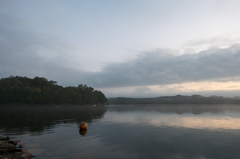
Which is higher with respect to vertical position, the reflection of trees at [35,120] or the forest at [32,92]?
the forest at [32,92]

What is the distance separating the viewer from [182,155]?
557 inches

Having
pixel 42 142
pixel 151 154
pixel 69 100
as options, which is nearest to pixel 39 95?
pixel 69 100

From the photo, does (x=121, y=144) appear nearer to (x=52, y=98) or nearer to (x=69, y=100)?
(x=52, y=98)

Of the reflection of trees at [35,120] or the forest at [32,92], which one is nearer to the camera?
the reflection of trees at [35,120]

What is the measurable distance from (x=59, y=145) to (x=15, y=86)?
12842 cm

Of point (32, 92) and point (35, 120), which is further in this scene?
point (32, 92)

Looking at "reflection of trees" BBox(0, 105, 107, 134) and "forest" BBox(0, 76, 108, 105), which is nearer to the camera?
"reflection of trees" BBox(0, 105, 107, 134)

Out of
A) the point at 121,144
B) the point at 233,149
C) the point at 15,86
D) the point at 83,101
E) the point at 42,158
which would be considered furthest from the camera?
the point at 83,101

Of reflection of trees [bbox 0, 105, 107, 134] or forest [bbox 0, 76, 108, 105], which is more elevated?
forest [bbox 0, 76, 108, 105]

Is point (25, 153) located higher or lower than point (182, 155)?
higher

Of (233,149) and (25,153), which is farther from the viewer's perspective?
(233,149)

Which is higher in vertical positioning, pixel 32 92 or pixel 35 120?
pixel 32 92

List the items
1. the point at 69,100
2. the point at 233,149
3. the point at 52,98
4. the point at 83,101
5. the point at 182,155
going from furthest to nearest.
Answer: the point at 83,101 → the point at 69,100 → the point at 52,98 → the point at 233,149 → the point at 182,155

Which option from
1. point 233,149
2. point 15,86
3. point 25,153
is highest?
point 15,86
